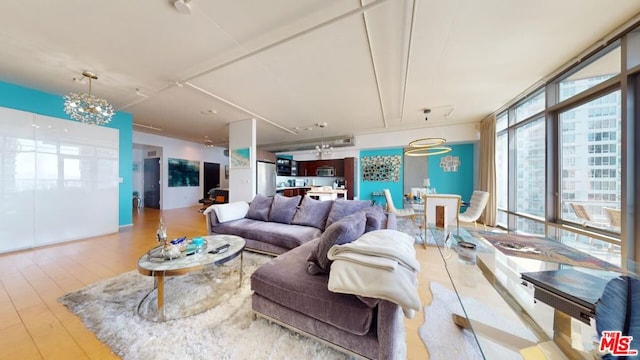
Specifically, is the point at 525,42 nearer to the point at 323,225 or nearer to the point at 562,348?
the point at 562,348

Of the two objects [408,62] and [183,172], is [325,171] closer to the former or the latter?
[408,62]

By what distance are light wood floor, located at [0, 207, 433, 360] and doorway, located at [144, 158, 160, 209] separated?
4109 mm

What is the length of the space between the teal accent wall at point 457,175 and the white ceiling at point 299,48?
2.07 metres

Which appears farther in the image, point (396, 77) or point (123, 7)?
point (396, 77)

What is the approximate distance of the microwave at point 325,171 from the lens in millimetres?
7761

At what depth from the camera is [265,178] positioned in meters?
6.66

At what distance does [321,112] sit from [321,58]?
2.16 metres

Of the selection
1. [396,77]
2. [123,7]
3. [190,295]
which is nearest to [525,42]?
[396,77]

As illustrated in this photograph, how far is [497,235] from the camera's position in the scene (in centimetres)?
228

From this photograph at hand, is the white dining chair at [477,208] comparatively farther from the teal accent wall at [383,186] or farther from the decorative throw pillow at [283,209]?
the decorative throw pillow at [283,209]

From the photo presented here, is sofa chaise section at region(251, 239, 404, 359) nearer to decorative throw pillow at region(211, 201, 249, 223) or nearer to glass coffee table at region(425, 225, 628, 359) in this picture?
glass coffee table at region(425, 225, 628, 359)

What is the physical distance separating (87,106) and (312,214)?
3.59 metres

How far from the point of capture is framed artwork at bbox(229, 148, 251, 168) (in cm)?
502

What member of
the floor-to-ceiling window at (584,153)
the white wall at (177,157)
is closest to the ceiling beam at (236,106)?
the white wall at (177,157)
